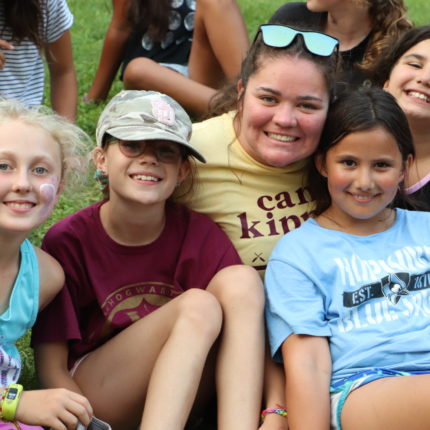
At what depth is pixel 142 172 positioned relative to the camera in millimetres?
2818

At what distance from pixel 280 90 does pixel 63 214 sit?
175 cm

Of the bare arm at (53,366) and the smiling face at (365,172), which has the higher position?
the smiling face at (365,172)

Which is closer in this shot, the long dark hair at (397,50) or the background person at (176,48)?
the long dark hair at (397,50)

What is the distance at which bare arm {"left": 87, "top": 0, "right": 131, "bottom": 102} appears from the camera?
18.3 ft

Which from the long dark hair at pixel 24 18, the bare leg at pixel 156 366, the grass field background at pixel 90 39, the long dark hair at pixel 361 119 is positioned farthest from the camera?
the grass field background at pixel 90 39

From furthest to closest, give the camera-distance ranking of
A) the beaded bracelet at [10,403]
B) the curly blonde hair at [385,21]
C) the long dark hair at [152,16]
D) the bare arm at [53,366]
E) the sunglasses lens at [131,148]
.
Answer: the long dark hair at [152,16]
the curly blonde hair at [385,21]
the sunglasses lens at [131,148]
the bare arm at [53,366]
the beaded bracelet at [10,403]

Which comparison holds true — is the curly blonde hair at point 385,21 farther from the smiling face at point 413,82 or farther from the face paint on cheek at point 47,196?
the face paint on cheek at point 47,196

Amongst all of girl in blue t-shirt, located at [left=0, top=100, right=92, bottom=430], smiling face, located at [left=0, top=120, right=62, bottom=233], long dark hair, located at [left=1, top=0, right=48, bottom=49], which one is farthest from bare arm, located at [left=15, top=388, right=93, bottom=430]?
long dark hair, located at [left=1, top=0, right=48, bottom=49]

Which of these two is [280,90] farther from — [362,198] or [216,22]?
[216,22]

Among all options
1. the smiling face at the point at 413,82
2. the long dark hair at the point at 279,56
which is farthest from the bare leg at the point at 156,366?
the smiling face at the point at 413,82

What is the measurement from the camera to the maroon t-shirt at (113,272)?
9.32 ft

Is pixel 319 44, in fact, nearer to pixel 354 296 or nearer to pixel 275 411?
pixel 354 296

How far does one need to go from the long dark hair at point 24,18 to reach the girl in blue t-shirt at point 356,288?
157cm

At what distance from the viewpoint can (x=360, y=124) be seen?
2928 millimetres
